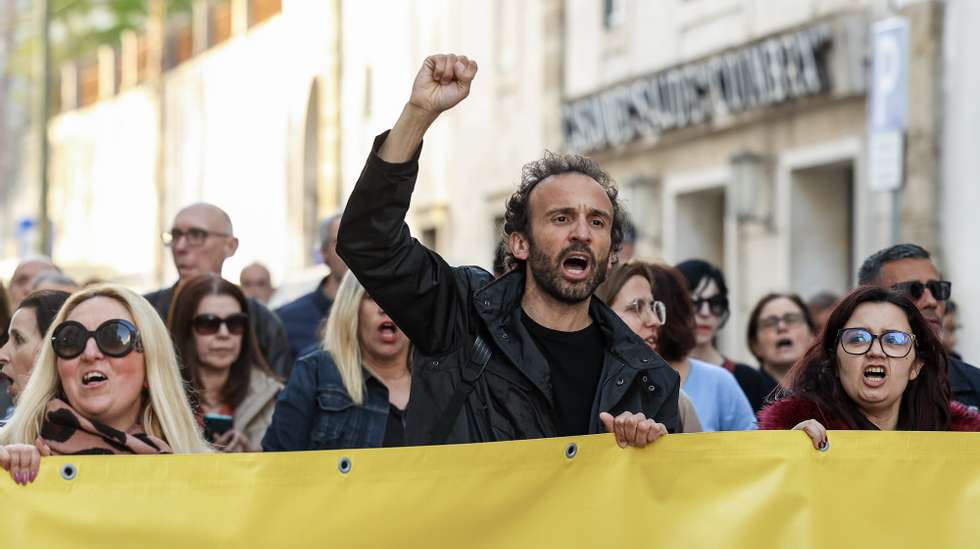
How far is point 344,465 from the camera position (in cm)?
542

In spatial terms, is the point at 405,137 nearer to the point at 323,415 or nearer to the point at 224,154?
the point at 323,415

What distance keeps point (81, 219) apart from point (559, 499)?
49427 millimetres

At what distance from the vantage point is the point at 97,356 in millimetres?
5926

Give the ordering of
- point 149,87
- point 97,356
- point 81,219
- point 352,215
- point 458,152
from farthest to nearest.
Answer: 1. point 81,219
2. point 149,87
3. point 458,152
4. point 97,356
5. point 352,215

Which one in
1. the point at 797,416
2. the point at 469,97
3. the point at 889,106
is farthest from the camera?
the point at 469,97

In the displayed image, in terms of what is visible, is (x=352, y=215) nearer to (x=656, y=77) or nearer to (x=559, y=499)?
(x=559, y=499)

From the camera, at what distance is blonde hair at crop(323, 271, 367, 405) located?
775cm

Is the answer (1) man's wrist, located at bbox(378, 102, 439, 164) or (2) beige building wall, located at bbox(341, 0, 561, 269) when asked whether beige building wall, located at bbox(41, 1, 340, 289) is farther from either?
(1) man's wrist, located at bbox(378, 102, 439, 164)

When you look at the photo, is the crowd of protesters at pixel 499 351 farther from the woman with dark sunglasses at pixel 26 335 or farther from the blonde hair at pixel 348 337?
the blonde hair at pixel 348 337

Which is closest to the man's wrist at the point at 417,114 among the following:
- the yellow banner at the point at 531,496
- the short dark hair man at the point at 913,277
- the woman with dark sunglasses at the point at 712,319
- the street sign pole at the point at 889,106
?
the yellow banner at the point at 531,496

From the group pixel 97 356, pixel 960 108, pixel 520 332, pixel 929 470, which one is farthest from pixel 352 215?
pixel 960 108

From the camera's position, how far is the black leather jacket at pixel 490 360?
5.50m

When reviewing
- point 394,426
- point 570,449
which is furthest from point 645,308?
point 570,449

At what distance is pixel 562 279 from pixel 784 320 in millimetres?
4857
